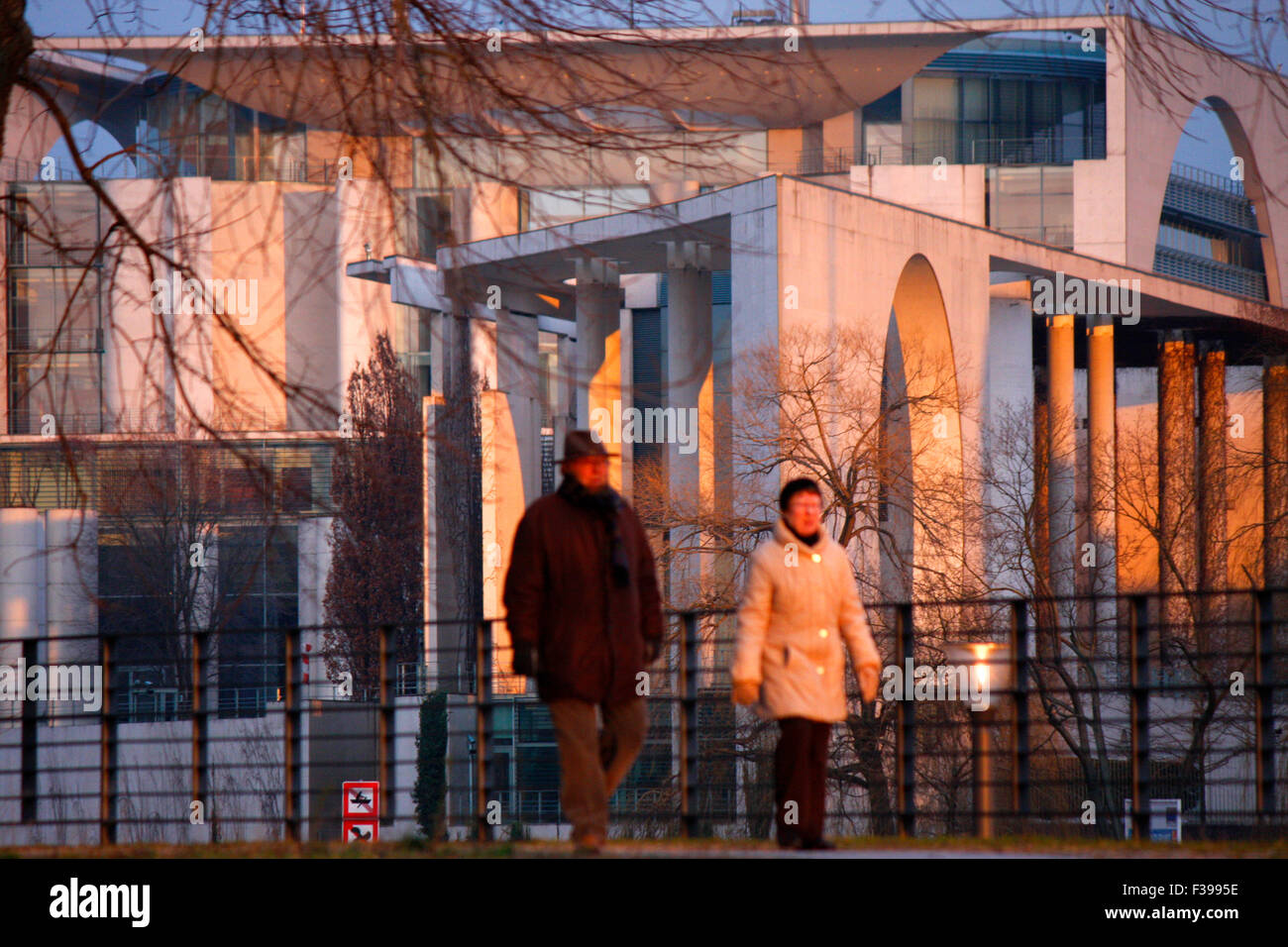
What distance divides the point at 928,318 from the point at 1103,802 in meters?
14.9

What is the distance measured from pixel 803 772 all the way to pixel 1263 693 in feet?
12.4

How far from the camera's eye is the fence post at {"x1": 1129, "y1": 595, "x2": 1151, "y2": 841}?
9.85m

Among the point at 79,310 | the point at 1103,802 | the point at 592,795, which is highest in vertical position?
the point at 79,310

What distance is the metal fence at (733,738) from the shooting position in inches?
405

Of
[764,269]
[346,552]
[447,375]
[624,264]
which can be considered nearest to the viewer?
[764,269]

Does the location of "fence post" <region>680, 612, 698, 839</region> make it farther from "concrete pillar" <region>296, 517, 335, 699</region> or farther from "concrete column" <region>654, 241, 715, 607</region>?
"concrete pillar" <region>296, 517, 335, 699</region>

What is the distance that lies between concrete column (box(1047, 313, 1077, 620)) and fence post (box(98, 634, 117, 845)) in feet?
82.3

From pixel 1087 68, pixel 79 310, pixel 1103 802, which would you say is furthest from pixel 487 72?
pixel 1087 68

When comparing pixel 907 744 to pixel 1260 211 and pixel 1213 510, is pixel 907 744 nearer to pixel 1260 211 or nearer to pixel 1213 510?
pixel 1213 510

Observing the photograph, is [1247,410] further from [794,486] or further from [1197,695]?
[794,486]

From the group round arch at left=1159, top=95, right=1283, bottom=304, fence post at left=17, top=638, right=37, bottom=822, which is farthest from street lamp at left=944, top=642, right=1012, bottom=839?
round arch at left=1159, top=95, right=1283, bottom=304

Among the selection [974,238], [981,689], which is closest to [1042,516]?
[974,238]

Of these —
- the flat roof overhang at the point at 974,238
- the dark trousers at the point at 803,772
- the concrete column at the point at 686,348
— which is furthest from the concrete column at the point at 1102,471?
the dark trousers at the point at 803,772

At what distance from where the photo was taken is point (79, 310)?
9070 millimetres
